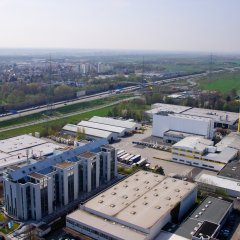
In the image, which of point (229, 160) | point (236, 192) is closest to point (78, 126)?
point (229, 160)

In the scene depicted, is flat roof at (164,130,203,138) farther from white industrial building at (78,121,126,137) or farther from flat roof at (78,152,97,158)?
flat roof at (78,152,97,158)

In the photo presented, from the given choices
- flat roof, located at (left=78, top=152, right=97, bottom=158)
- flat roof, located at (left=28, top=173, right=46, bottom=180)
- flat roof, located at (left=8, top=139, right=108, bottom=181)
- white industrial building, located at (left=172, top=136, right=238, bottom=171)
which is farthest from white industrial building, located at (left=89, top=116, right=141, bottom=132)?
flat roof, located at (left=28, top=173, right=46, bottom=180)

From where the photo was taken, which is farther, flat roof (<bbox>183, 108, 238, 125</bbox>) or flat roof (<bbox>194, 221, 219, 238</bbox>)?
flat roof (<bbox>183, 108, 238, 125</bbox>)

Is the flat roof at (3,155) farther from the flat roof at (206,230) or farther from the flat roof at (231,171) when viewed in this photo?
the flat roof at (231,171)

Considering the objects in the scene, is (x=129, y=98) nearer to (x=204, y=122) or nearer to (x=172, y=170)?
(x=204, y=122)

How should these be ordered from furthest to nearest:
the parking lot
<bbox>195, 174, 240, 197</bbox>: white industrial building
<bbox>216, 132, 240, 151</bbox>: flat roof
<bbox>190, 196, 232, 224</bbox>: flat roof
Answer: <bbox>216, 132, 240, 151</bbox>: flat roof, the parking lot, <bbox>195, 174, 240, 197</bbox>: white industrial building, <bbox>190, 196, 232, 224</bbox>: flat roof
